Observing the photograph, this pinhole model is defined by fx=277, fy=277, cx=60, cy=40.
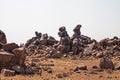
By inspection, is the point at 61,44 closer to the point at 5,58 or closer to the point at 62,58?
the point at 62,58

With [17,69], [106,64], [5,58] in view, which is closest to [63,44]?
[106,64]

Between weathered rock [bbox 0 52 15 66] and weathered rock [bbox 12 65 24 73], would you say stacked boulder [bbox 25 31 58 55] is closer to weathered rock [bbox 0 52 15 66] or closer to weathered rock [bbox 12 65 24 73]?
weathered rock [bbox 0 52 15 66]

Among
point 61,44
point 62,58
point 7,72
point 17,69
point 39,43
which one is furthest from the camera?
point 39,43

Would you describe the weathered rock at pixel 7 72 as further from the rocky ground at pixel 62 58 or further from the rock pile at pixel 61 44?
the rock pile at pixel 61 44

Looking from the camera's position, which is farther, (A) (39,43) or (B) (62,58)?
(A) (39,43)

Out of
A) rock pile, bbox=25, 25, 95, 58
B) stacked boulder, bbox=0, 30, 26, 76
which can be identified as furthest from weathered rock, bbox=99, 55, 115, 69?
rock pile, bbox=25, 25, 95, 58

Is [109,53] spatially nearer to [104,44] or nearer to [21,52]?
[104,44]

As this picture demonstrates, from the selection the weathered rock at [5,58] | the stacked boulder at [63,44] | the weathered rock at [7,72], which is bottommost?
the weathered rock at [7,72]

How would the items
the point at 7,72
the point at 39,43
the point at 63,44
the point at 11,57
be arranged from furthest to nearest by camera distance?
the point at 39,43 < the point at 63,44 < the point at 11,57 < the point at 7,72

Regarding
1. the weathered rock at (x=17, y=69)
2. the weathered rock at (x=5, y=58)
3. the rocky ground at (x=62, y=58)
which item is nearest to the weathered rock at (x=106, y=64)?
the rocky ground at (x=62, y=58)

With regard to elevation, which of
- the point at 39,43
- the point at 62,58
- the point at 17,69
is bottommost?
the point at 17,69

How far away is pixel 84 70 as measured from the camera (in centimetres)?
3962

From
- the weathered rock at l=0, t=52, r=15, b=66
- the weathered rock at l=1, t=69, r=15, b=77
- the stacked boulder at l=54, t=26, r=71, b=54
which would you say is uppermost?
the stacked boulder at l=54, t=26, r=71, b=54

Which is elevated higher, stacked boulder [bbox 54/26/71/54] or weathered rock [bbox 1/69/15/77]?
stacked boulder [bbox 54/26/71/54]
